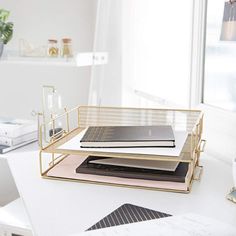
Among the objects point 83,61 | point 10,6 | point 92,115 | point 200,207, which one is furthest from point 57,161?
point 10,6

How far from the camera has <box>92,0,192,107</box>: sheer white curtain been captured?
1.53 metres

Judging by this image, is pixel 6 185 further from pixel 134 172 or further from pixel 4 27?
pixel 134 172

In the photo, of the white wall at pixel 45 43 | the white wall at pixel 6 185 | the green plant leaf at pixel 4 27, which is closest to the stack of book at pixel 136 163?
the white wall at pixel 6 185

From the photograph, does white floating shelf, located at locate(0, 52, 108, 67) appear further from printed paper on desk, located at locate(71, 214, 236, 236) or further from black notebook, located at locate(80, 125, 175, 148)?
printed paper on desk, located at locate(71, 214, 236, 236)

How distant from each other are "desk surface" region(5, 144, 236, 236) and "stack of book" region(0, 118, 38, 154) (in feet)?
1.65

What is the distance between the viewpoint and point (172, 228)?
76cm

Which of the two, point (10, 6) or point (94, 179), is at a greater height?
point (10, 6)

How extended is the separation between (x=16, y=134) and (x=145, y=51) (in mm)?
671

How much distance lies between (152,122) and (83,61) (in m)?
0.55

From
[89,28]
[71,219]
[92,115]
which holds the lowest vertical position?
[71,219]

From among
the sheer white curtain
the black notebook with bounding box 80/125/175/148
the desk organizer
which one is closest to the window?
the sheer white curtain

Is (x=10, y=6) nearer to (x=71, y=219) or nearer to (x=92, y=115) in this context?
(x=92, y=115)

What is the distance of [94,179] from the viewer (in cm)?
106

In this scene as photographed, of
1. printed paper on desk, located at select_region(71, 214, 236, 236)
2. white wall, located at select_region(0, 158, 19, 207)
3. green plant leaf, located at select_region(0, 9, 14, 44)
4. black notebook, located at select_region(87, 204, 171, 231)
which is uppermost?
green plant leaf, located at select_region(0, 9, 14, 44)
